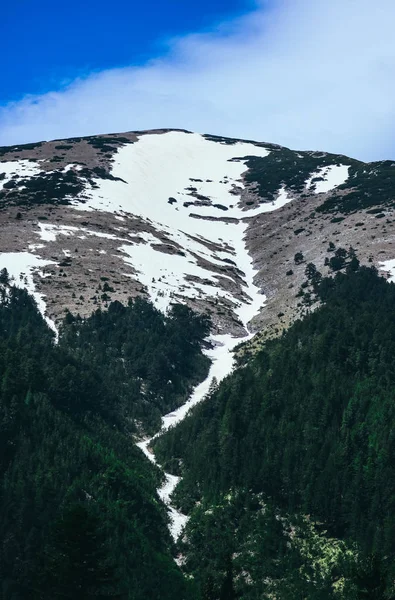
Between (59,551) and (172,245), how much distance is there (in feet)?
279

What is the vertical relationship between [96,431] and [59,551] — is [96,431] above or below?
above

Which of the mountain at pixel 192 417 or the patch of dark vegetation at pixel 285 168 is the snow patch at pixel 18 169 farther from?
the patch of dark vegetation at pixel 285 168

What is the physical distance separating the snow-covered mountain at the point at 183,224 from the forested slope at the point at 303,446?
20.7 meters

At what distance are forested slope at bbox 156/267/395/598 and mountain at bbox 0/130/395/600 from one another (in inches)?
5.5

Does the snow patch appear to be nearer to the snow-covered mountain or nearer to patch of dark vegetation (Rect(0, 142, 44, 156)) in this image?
the snow-covered mountain

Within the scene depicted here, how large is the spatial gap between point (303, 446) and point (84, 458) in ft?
49.0

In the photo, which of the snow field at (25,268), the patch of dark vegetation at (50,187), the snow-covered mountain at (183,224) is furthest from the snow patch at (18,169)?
the snow field at (25,268)

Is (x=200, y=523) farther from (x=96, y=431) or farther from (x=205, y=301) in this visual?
(x=205, y=301)

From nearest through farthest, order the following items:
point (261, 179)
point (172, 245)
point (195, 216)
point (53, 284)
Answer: point (53, 284)
point (172, 245)
point (195, 216)
point (261, 179)

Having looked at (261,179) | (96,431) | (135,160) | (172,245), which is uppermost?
(135,160)

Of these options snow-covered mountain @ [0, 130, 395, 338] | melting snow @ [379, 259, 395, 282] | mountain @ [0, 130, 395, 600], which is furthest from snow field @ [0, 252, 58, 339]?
melting snow @ [379, 259, 395, 282]

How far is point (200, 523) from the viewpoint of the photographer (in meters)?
46.5

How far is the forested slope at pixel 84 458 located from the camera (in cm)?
2712

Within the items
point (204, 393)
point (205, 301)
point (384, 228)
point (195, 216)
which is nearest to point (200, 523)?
point (204, 393)
